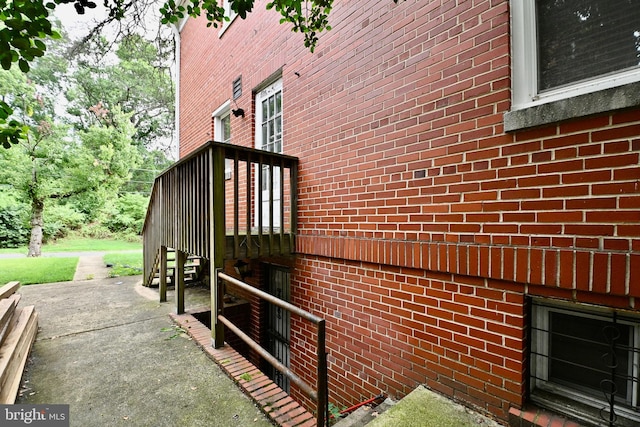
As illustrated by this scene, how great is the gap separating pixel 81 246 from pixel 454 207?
21968mm

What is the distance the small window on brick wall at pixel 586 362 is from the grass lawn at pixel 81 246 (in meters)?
19.9

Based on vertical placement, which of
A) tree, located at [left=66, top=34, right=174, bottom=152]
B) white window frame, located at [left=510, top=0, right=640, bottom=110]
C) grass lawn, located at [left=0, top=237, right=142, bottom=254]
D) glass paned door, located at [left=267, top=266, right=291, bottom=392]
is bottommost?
grass lawn, located at [left=0, top=237, right=142, bottom=254]

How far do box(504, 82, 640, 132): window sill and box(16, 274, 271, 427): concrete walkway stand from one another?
2.68 meters

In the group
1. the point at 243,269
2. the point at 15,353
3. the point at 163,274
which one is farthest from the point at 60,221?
the point at 15,353

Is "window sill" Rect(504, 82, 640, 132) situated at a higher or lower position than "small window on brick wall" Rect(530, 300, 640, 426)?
higher

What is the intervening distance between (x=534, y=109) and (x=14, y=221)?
2490 centimetres

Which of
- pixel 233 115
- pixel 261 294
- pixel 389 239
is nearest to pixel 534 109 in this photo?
pixel 389 239

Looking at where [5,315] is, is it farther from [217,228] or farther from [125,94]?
[125,94]

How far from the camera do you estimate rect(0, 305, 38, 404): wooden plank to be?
2201 mm

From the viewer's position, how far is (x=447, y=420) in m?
1.93

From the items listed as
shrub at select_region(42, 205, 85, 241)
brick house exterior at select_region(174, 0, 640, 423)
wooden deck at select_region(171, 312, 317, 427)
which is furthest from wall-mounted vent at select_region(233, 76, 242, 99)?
shrub at select_region(42, 205, 85, 241)

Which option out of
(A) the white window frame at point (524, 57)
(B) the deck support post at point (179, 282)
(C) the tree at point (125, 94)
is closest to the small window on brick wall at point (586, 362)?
(A) the white window frame at point (524, 57)

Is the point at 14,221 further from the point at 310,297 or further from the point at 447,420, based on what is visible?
the point at 447,420

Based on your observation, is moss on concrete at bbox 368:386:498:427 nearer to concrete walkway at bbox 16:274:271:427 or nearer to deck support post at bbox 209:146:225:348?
concrete walkway at bbox 16:274:271:427
